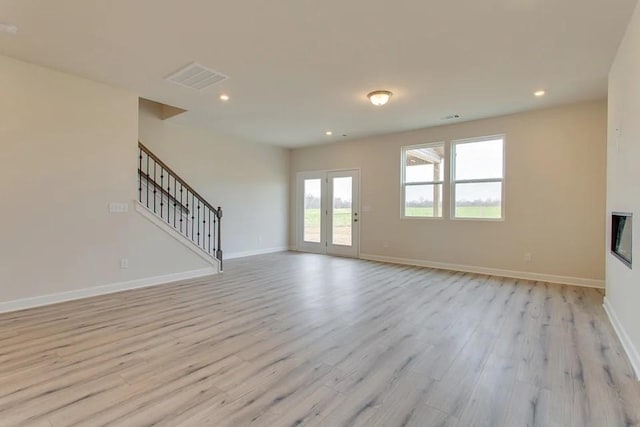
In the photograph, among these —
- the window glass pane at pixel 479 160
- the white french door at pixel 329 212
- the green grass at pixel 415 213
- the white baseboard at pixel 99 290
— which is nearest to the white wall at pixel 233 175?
the white french door at pixel 329 212

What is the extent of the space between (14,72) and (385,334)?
4963 mm

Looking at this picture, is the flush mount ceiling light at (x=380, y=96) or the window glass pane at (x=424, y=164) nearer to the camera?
the flush mount ceiling light at (x=380, y=96)

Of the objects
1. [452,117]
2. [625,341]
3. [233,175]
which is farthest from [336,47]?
[233,175]

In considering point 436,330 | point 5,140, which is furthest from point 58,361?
point 436,330

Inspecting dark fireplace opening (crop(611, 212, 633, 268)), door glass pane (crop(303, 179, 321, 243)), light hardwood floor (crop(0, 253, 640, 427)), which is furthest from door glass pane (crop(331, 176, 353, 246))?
dark fireplace opening (crop(611, 212, 633, 268))

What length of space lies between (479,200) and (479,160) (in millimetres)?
756

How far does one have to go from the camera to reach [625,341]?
2598 mm

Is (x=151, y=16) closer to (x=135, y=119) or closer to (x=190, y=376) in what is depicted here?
(x=135, y=119)

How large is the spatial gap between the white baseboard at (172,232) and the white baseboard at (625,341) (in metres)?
5.34

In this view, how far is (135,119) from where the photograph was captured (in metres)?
4.42

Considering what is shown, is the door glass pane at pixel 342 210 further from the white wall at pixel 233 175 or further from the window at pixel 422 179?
the white wall at pixel 233 175

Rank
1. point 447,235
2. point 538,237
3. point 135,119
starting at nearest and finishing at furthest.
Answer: point 135,119
point 538,237
point 447,235

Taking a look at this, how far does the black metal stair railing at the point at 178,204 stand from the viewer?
5.35 metres

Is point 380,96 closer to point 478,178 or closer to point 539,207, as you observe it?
point 478,178
